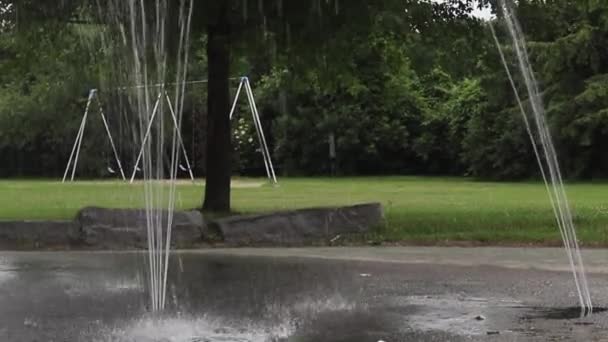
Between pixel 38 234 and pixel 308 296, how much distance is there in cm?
594

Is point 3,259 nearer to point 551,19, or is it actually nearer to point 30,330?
point 30,330

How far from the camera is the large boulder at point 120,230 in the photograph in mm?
13000

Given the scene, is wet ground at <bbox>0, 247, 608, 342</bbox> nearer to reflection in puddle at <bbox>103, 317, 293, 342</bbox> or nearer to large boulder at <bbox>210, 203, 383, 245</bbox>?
reflection in puddle at <bbox>103, 317, 293, 342</bbox>

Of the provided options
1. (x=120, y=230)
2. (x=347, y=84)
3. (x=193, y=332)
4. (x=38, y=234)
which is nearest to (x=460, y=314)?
(x=193, y=332)

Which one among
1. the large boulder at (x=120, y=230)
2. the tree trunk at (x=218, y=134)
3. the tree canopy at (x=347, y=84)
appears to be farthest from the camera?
the tree trunk at (x=218, y=134)

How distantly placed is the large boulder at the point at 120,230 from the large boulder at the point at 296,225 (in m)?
0.51

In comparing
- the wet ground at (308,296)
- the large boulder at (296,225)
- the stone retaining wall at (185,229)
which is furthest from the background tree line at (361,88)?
the wet ground at (308,296)

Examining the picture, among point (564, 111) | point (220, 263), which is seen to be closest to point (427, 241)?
point (220, 263)

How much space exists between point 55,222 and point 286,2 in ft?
16.0

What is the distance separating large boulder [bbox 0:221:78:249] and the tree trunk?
151 inches

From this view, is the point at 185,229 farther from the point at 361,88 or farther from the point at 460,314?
the point at 361,88

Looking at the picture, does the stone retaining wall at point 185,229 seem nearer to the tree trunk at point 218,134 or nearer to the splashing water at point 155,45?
the splashing water at point 155,45

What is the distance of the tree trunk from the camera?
16.6 m

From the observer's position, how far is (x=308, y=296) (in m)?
8.75
